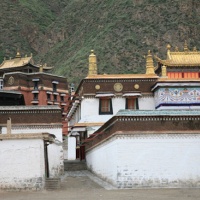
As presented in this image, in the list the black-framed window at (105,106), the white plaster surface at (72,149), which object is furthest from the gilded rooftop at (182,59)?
the white plaster surface at (72,149)

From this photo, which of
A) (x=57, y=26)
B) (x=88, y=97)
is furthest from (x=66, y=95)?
(x=57, y=26)

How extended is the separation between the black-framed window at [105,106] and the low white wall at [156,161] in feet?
46.4

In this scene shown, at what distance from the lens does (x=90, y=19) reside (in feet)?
359

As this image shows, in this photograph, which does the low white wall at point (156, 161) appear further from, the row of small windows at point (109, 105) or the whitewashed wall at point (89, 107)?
the row of small windows at point (109, 105)

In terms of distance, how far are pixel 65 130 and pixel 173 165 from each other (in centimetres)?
3119

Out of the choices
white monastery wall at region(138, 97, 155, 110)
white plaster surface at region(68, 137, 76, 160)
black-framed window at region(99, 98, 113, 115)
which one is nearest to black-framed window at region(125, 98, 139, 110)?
white monastery wall at region(138, 97, 155, 110)

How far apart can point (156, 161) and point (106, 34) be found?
7139 cm

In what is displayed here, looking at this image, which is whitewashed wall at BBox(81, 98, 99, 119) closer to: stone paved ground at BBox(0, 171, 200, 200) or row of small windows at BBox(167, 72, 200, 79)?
row of small windows at BBox(167, 72, 200, 79)

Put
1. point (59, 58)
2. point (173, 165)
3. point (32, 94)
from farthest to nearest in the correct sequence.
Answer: point (59, 58)
point (32, 94)
point (173, 165)

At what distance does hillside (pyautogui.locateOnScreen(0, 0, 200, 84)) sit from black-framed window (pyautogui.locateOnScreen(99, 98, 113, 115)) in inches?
1807

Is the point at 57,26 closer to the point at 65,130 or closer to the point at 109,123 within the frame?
the point at 65,130

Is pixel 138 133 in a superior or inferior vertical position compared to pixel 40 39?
inferior

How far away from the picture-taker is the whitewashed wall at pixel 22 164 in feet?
80.2

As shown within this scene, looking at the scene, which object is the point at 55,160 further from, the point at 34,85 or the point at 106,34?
the point at 106,34
